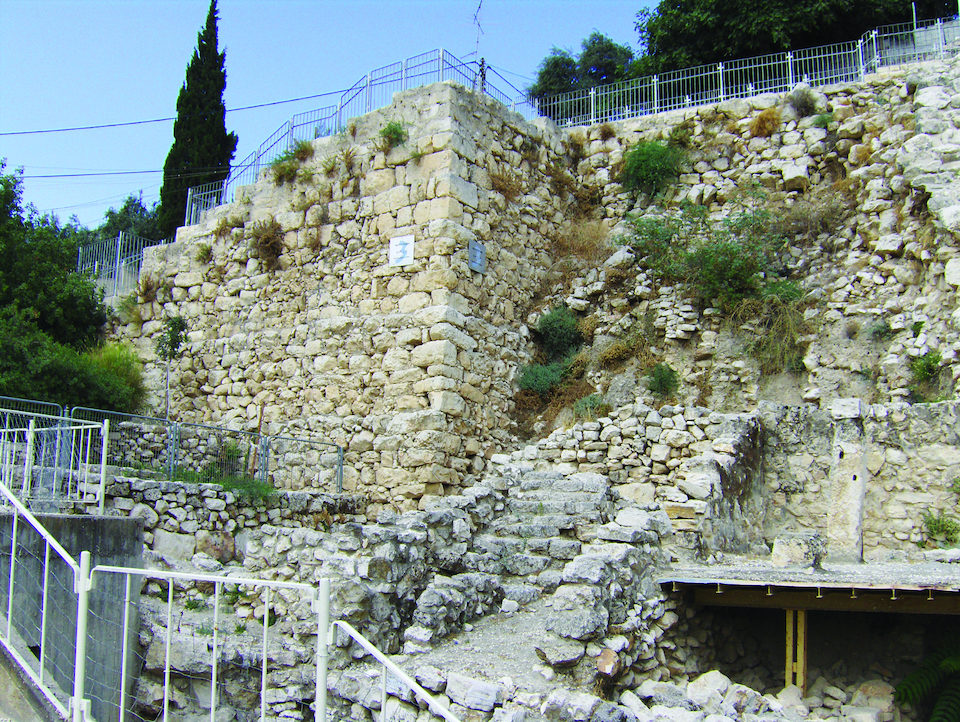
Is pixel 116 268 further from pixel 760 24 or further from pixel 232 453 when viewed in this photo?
pixel 760 24

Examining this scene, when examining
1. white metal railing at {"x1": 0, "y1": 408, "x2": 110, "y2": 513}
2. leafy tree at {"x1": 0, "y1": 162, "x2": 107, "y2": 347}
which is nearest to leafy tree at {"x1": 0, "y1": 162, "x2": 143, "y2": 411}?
leafy tree at {"x1": 0, "y1": 162, "x2": 107, "y2": 347}

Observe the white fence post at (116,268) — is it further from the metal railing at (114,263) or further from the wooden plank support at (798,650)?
the wooden plank support at (798,650)

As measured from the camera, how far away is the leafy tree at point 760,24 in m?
17.8

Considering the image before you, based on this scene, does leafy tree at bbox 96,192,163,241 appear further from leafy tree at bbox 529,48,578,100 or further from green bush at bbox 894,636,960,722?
green bush at bbox 894,636,960,722

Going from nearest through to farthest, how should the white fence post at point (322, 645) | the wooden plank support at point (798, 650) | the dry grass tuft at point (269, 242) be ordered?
the white fence post at point (322, 645) < the wooden plank support at point (798, 650) < the dry grass tuft at point (269, 242)

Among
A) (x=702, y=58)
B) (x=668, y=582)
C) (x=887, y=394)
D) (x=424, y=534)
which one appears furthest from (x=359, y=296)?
(x=702, y=58)

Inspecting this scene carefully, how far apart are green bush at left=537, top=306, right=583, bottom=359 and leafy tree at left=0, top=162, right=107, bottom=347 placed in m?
8.53

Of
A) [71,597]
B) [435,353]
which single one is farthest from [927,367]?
[71,597]

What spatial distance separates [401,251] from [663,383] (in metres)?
4.19

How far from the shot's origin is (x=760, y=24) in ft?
59.1

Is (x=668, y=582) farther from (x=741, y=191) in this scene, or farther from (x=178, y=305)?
(x=178, y=305)

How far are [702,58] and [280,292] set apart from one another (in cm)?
1169

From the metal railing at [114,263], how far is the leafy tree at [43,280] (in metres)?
0.72

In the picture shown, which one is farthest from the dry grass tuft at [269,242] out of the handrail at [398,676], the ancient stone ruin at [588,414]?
the handrail at [398,676]
